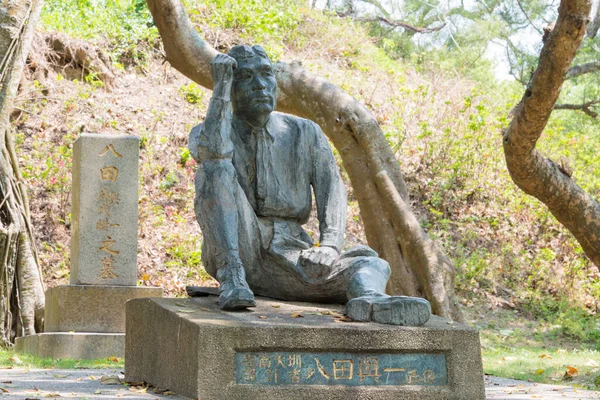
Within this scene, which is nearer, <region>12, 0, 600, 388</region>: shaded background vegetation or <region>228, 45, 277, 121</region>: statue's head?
<region>228, 45, 277, 121</region>: statue's head

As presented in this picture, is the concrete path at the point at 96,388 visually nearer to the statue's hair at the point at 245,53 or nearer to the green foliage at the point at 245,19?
the statue's hair at the point at 245,53

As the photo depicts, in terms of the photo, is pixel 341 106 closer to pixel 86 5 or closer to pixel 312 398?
pixel 312 398

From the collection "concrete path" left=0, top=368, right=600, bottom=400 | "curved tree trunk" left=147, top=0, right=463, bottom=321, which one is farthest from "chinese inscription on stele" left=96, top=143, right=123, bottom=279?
"concrete path" left=0, top=368, right=600, bottom=400

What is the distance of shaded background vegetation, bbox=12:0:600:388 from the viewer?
1277 cm

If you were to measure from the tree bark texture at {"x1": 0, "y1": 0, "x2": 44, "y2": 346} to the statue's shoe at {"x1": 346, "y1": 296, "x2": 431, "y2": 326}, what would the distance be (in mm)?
6716

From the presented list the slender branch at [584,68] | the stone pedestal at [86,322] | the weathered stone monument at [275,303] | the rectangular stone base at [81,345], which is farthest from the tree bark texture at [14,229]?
the slender branch at [584,68]

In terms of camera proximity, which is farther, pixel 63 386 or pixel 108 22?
pixel 108 22

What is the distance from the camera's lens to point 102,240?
32.0ft

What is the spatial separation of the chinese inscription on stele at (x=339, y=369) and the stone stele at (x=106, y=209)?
5307 millimetres

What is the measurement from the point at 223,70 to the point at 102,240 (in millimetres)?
4754

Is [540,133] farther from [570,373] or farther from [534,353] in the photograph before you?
[534,353]

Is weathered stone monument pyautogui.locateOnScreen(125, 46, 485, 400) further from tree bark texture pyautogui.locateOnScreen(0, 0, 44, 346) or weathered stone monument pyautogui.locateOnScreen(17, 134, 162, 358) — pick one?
tree bark texture pyautogui.locateOnScreen(0, 0, 44, 346)

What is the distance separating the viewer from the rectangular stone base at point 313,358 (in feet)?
15.0

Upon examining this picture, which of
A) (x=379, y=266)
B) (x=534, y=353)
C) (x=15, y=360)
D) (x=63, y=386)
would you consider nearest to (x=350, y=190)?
(x=534, y=353)
